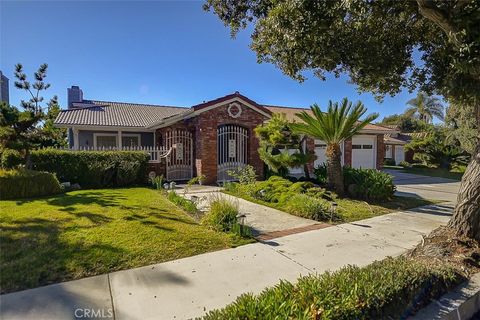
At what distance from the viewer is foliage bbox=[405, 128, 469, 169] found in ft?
79.4

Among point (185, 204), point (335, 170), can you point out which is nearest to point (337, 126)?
point (335, 170)

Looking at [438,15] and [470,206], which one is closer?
[438,15]

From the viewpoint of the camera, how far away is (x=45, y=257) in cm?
406

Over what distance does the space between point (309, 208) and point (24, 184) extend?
8.47 m

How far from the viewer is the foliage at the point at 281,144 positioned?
11.0 m

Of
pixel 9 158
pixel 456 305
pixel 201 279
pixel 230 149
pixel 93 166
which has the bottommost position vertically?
pixel 456 305

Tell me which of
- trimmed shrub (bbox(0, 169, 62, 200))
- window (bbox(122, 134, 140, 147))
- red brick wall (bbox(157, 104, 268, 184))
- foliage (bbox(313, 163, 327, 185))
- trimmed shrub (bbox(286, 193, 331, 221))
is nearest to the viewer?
trimmed shrub (bbox(286, 193, 331, 221))

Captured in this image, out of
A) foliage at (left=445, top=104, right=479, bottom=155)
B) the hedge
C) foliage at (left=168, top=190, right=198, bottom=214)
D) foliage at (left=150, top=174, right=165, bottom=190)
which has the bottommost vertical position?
foliage at (left=168, top=190, right=198, bottom=214)

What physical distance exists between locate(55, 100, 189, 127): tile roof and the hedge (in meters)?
4.62

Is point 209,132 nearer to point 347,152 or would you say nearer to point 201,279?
point 201,279

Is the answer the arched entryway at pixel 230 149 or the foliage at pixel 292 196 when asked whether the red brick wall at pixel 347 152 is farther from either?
the foliage at pixel 292 196

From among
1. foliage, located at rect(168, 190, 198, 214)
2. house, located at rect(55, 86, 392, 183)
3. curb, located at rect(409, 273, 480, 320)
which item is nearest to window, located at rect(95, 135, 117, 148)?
house, located at rect(55, 86, 392, 183)

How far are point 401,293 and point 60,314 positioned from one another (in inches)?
144

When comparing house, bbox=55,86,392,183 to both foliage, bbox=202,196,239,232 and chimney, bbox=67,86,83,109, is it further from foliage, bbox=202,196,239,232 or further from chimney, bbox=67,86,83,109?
foliage, bbox=202,196,239,232
